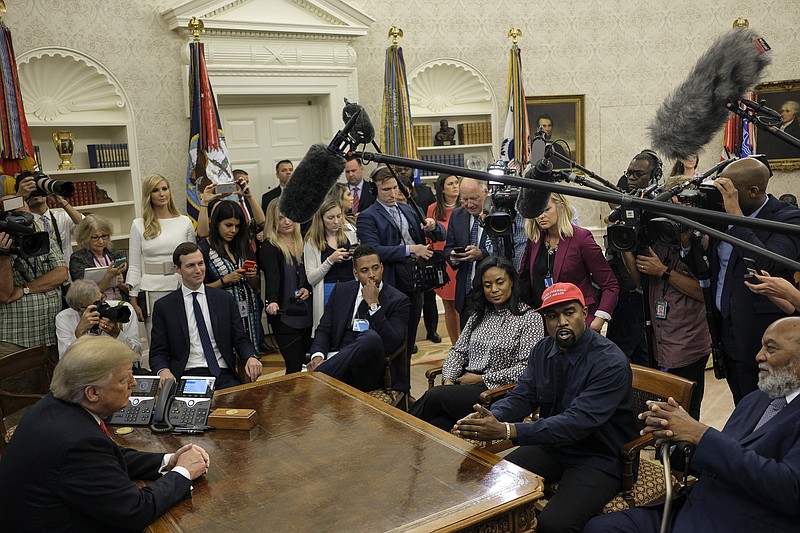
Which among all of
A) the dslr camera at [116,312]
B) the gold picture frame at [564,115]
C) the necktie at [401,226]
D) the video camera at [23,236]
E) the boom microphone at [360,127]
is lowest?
the dslr camera at [116,312]

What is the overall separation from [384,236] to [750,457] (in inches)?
135

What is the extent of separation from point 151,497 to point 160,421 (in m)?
0.85

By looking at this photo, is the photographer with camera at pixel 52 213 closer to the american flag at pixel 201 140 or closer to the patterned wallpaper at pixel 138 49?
the american flag at pixel 201 140

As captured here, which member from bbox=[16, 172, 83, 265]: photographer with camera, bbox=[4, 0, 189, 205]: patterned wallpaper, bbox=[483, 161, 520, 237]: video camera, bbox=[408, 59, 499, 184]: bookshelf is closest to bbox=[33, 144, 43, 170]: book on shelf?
bbox=[16, 172, 83, 265]: photographer with camera

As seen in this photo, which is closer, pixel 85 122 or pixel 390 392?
pixel 390 392

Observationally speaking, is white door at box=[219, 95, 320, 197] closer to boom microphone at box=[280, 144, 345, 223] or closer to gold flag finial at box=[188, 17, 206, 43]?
gold flag finial at box=[188, 17, 206, 43]

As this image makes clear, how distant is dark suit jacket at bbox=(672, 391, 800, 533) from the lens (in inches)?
87.0

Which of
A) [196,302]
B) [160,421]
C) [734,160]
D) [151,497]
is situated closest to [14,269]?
[196,302]

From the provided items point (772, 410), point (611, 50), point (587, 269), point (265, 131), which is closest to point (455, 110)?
point (611, 50)

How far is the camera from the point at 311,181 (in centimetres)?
174

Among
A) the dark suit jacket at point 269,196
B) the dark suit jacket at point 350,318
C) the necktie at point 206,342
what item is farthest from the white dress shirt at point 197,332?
the dark suit jacket at point 269,196

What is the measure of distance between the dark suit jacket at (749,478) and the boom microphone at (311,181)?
1543mm

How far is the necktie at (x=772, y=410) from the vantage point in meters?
2.48

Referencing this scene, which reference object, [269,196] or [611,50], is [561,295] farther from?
[611,50]
